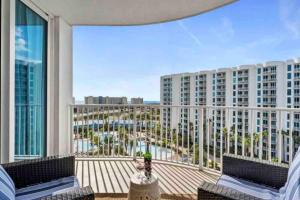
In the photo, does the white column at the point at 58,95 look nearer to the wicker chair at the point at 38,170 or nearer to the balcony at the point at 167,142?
the balcony at the point at 167,142

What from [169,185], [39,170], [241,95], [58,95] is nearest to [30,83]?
[58,95]

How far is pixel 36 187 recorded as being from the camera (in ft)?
6.71

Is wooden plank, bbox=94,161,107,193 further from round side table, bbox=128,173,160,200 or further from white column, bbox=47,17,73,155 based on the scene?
round side table, bbox=128,173,160,200

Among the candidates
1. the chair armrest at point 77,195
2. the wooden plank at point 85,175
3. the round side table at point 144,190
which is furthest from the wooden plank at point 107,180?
the chair armrest at point 77,195

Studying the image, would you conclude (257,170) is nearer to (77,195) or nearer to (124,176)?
(77,195)

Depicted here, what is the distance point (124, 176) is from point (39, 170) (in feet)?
5.22

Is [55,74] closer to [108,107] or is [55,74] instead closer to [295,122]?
[108,107]

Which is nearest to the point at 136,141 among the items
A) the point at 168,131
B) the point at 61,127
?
the point at 168,131

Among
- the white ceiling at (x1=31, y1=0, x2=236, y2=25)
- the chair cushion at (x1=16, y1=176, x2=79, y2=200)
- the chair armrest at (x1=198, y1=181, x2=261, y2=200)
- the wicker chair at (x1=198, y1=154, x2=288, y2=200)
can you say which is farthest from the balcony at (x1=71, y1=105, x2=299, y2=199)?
the white ceiling at (x1=31, y1=0, x2=236, y2=25)

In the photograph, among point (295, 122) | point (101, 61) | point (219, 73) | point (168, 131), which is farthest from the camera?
point (219, 73)

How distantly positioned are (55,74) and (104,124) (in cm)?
132

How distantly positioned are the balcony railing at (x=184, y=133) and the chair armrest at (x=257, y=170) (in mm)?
1378

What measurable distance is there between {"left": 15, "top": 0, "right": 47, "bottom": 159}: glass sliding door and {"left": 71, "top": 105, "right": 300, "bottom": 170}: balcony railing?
0.89 metres

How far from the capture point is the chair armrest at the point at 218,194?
1.49 m
